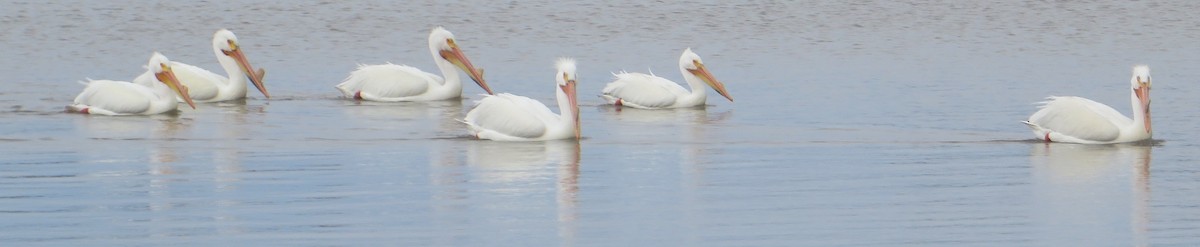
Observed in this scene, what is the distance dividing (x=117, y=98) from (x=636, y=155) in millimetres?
3345

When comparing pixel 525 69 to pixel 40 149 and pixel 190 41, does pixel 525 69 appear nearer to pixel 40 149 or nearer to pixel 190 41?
pixel 190 41

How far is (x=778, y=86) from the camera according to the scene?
47.7ft

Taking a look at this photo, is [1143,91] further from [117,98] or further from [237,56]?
[237,56]

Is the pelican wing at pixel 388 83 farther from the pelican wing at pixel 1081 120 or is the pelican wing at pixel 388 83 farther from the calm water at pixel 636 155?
the pelican wing at pixel 1081 120

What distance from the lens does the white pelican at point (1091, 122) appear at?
10750mm

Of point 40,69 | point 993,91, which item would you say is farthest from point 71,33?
point 993,91

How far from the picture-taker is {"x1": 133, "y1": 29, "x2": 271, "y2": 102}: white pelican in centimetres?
1345

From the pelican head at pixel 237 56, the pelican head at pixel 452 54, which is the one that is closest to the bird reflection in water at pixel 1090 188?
the pelican head at pixel 452 54

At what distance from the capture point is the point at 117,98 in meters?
12.1

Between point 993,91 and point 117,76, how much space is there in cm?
586

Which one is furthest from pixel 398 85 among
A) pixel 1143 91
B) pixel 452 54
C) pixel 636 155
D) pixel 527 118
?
pixel 1143 91

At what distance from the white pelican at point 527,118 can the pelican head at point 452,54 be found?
3.11 meters

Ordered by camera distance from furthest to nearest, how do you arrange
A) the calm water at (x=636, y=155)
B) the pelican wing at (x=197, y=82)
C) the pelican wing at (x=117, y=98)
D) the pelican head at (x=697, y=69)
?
the pelican head at (x=697, y=69), the pelican wing at (x=197, y=82), the pelican wing at (x=117, y=98), the calm water at (x=636, y=155)

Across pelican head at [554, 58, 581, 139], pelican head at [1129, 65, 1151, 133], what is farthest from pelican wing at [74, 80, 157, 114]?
pelican head at [1129, 65, 1151, 133]
